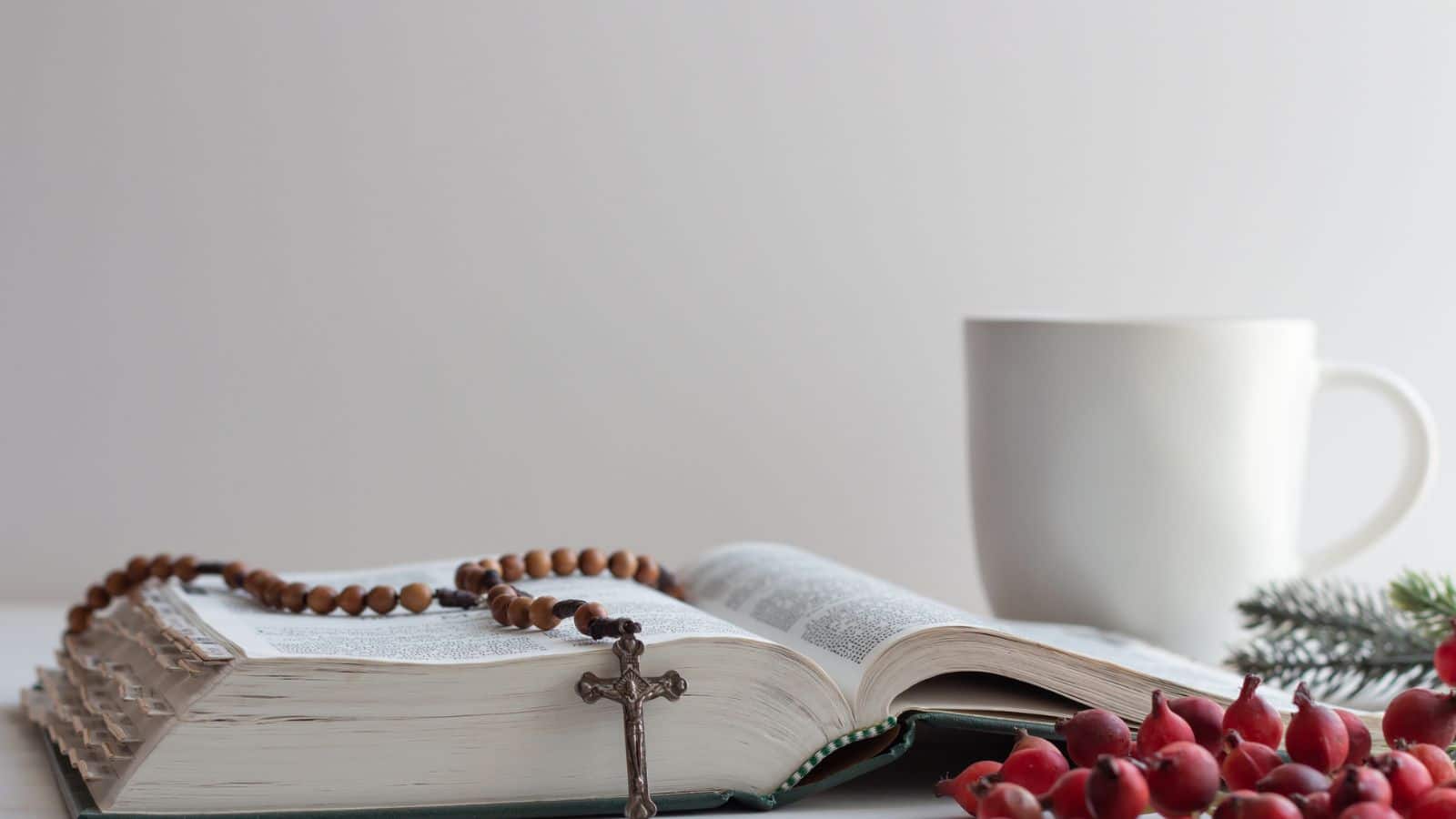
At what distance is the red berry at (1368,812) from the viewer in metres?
0.45

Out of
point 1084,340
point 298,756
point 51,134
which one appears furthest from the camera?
point 51,134

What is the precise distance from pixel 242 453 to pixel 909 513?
64 cm

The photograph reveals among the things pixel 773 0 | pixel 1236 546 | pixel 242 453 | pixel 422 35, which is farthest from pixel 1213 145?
pixel 242 453

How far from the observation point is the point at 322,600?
74 centimetres

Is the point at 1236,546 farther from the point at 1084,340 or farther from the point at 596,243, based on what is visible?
the point at 596,243

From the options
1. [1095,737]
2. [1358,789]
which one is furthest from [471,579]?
[1358,789]

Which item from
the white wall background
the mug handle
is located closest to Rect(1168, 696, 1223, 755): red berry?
the mug handle

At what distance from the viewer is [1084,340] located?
37.8 inches

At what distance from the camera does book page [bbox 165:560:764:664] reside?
1.96ft

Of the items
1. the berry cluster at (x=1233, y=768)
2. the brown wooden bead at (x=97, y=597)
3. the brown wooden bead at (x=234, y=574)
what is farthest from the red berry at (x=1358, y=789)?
the brown wooden bead at (x=97, y=597)

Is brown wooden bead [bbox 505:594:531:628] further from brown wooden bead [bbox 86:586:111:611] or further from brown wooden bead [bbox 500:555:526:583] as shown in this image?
brown wooden bead [bbox 86:586:111:611]

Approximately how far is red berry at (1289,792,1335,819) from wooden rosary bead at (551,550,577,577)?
0.48 meters

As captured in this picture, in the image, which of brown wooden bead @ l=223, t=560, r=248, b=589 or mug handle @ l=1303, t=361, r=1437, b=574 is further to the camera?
mug handle @ l=1303, t=361, r=1437, b=574

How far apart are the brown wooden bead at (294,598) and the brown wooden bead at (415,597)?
5cm
